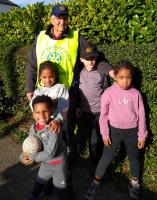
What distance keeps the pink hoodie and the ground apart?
0.81 metres

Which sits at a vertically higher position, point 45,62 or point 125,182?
point 45,62

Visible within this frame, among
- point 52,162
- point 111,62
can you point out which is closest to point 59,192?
point 52,162

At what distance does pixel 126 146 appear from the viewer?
4316mm

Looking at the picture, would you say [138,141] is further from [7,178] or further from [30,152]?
[7,178]

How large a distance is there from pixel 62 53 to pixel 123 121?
117cm

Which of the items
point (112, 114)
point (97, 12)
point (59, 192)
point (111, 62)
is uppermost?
point (97, 12)

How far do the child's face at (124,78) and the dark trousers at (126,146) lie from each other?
57 centimetres

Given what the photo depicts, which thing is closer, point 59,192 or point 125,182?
point 59,192

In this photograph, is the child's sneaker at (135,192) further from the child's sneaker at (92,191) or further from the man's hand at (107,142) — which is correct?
the man's hand at (107,142)

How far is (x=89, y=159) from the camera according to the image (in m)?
5.38

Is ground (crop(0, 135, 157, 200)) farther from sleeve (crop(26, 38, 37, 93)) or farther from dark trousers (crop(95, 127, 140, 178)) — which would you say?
sleeve (crop(26, 38, 37, 93))

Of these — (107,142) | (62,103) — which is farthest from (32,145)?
(107,142)

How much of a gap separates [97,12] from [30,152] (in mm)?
2943

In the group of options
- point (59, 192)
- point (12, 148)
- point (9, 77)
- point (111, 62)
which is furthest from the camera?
point (9, 77)
